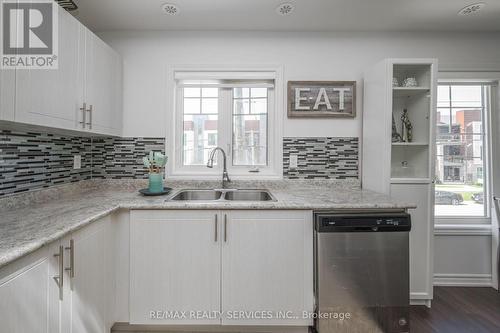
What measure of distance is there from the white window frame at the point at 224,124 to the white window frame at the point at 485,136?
1.54 meters

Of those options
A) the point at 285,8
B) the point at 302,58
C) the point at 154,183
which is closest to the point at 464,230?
the point at 302,58

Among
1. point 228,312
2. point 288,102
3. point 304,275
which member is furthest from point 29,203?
point 288,102

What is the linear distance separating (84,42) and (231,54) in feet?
3.70

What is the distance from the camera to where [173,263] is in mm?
1560

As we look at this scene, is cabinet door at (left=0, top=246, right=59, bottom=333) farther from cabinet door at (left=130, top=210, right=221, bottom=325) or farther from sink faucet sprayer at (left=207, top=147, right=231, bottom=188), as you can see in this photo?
sink faucet sprayer at (left=207, top=147, right=231, bottom=188)

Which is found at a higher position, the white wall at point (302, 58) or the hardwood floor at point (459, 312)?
the white wall at point (302, 58)

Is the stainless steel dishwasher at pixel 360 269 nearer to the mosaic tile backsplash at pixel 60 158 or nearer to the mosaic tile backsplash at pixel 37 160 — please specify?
the mosaic tile backsplash at pixel 60 158

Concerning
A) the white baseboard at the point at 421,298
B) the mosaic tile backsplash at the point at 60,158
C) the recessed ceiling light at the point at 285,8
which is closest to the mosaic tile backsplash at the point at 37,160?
the mosaic tile backsplash at the point at 60,158

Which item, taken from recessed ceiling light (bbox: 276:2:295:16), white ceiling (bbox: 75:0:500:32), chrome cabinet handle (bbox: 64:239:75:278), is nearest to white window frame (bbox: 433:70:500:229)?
white ceiling (bbox: 75:0:500:32)

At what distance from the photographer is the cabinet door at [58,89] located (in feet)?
3.92

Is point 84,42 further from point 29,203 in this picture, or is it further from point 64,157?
point 29,203

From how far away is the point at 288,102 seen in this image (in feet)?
7.34

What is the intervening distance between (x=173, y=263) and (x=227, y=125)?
1.28 meters

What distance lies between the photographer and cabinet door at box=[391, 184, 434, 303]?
192 centimetres
